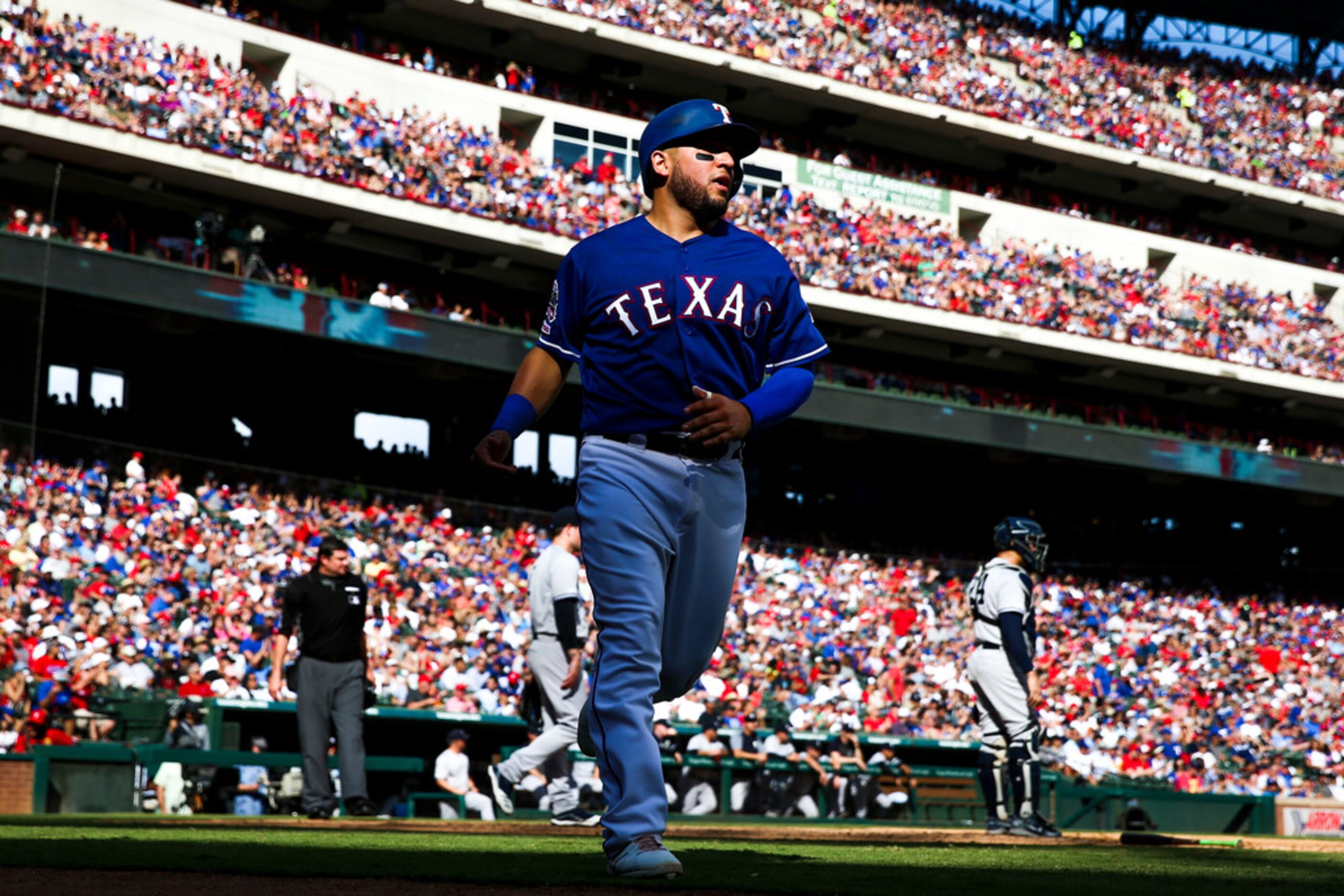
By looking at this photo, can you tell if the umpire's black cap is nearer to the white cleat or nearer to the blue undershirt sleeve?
the blue undershirt sleeve

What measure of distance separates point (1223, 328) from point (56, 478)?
2723 centimetres

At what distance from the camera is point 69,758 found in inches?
416

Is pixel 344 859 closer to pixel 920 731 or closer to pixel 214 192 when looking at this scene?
pixel 920 731

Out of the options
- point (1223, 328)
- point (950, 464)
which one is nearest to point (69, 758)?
point (950, 464)

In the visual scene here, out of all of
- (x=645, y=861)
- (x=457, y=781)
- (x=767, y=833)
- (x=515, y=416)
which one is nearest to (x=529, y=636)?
(x=457, y=781)

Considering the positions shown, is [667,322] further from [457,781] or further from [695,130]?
[457,781]

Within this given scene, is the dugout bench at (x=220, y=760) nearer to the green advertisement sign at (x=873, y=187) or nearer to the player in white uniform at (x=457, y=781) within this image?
the player in white uniform at (x=457, y=781)

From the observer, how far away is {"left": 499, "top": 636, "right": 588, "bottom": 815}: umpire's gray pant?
880cm

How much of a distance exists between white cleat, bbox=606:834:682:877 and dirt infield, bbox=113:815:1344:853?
3061 mm

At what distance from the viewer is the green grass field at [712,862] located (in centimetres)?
400

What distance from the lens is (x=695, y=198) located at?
4.32 m

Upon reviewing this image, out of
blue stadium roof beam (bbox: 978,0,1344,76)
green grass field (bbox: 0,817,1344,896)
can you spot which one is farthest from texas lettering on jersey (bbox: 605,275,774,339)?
blue stadium roof beam (bbox: 978,0,1344,76)

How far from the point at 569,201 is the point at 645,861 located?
997 inches

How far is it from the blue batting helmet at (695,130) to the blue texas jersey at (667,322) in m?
0.22
